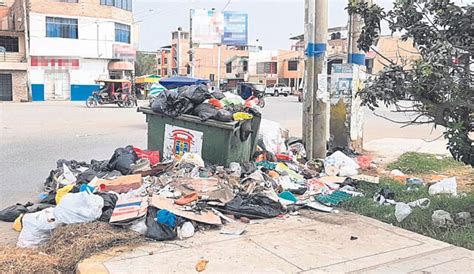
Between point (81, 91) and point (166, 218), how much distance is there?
1609 inches

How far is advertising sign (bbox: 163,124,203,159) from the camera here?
23.7 feet

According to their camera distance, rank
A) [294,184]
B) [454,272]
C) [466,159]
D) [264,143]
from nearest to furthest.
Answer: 1. [454,272]
2. [466,159]
3. [294,184]
4. [264,143]

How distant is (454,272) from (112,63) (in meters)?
43.8

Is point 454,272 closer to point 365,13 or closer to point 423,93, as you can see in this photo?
point 423,93

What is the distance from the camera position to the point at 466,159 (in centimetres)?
455

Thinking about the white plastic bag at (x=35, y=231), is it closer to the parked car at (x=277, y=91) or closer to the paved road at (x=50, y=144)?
the paved road at (x=50, y=144)

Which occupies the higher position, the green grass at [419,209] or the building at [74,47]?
the building at [74,47]

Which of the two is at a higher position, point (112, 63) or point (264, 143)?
point (112, 63)

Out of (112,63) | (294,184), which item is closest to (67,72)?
(112,63)

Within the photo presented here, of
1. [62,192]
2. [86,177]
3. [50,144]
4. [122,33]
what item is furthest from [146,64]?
[62,192]

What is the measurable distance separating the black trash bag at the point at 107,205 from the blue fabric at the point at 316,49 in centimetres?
481

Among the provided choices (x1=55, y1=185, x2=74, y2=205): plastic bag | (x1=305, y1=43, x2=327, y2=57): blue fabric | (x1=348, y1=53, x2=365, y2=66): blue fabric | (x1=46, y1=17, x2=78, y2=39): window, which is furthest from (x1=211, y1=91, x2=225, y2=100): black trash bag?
(x1=46, y1=17, x2=78, y2=39): window

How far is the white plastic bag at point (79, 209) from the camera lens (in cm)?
461

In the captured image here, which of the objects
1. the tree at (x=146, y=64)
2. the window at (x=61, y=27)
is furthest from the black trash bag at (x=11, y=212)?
the tree at (x=146, y=64)
